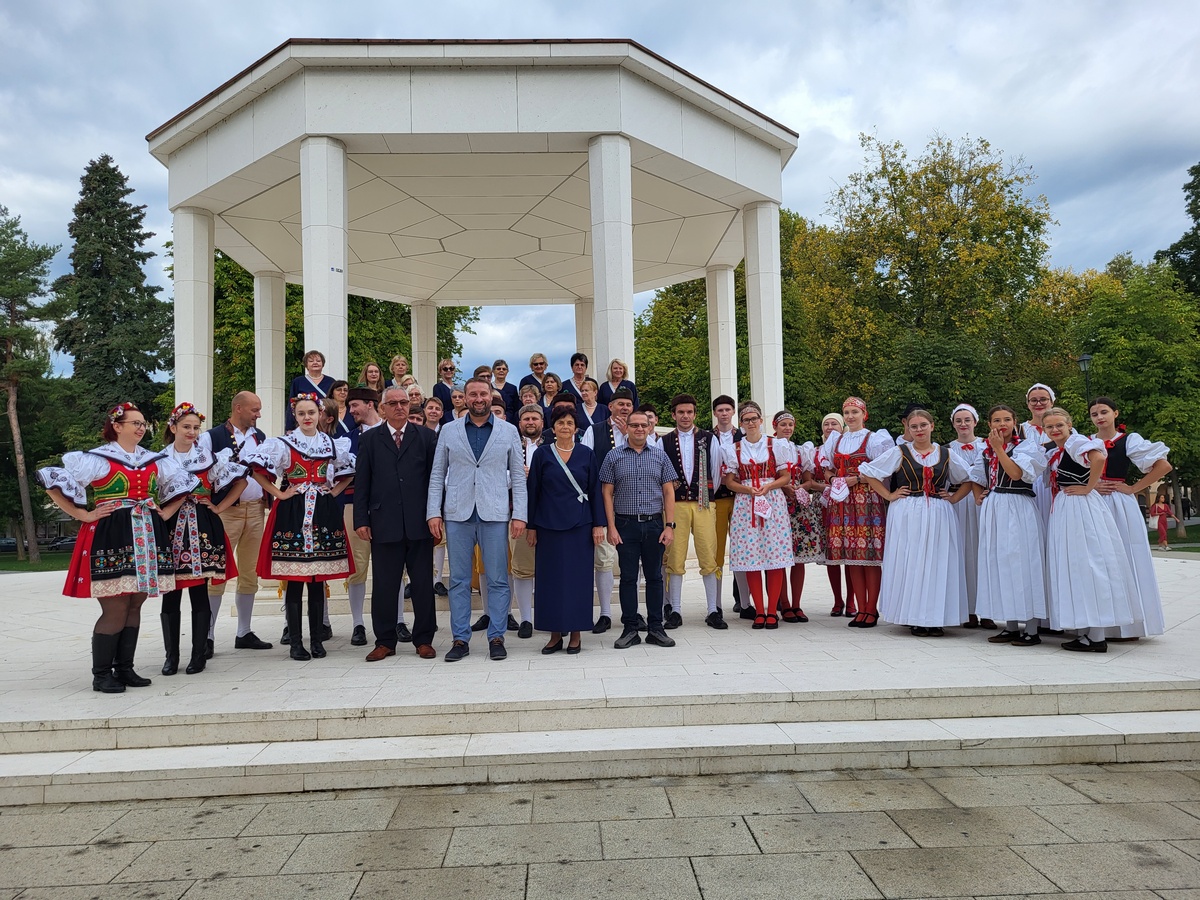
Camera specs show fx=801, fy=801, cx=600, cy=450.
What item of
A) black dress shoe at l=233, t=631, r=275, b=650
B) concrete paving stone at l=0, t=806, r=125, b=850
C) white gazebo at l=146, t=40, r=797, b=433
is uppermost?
white gazebo at l=146, t=40, r=797, b=433

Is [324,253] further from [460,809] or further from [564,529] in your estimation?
[460,809]

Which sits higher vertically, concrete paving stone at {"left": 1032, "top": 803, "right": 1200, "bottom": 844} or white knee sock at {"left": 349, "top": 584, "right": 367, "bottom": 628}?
white knee sock at {"left": 349, "top": 584, "right": 367, "bottom": 628}

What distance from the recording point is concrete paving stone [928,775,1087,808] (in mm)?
3779

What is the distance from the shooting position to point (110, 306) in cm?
3712

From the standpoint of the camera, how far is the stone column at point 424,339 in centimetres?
1853

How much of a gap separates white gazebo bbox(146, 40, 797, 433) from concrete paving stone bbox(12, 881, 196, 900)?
735cm

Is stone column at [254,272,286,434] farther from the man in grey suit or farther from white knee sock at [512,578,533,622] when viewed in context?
the man in grey suit

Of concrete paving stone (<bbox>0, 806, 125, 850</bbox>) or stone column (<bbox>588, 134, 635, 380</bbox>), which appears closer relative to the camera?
concrete paving stone (<bbox>0, 806, 125, 850</bbox>)

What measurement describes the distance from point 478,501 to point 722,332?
1109cm

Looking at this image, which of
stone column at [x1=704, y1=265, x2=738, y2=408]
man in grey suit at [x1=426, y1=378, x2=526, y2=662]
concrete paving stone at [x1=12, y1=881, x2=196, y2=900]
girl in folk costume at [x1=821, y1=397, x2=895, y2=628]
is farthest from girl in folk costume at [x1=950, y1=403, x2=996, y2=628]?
stone column at [x1=704, y1=265, x2=738, y2=408]

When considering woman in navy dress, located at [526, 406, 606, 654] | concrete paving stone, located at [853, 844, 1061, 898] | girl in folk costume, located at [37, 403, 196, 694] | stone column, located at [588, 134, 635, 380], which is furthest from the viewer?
stone column, located at [588, 134, 635, 380]

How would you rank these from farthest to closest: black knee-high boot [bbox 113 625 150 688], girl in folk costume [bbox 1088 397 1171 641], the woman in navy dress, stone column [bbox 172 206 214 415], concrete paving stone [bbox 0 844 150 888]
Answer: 1. stone column [bbox 172 206 214 415]
2. the woman in navy dress
3. girl in folk costume [bbox 1088 397 1171 641]
4. black knee-high boot [bbox 113 625 150 688]
5. concrete paving stone [bbox 0 844 150 888]

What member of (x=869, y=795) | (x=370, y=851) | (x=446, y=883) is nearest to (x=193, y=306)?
(x=370, y=851)

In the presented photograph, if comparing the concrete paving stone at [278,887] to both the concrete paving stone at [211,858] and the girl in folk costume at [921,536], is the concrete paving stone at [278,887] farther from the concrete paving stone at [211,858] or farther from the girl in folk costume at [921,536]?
the girl in folk costume at [921,536]
